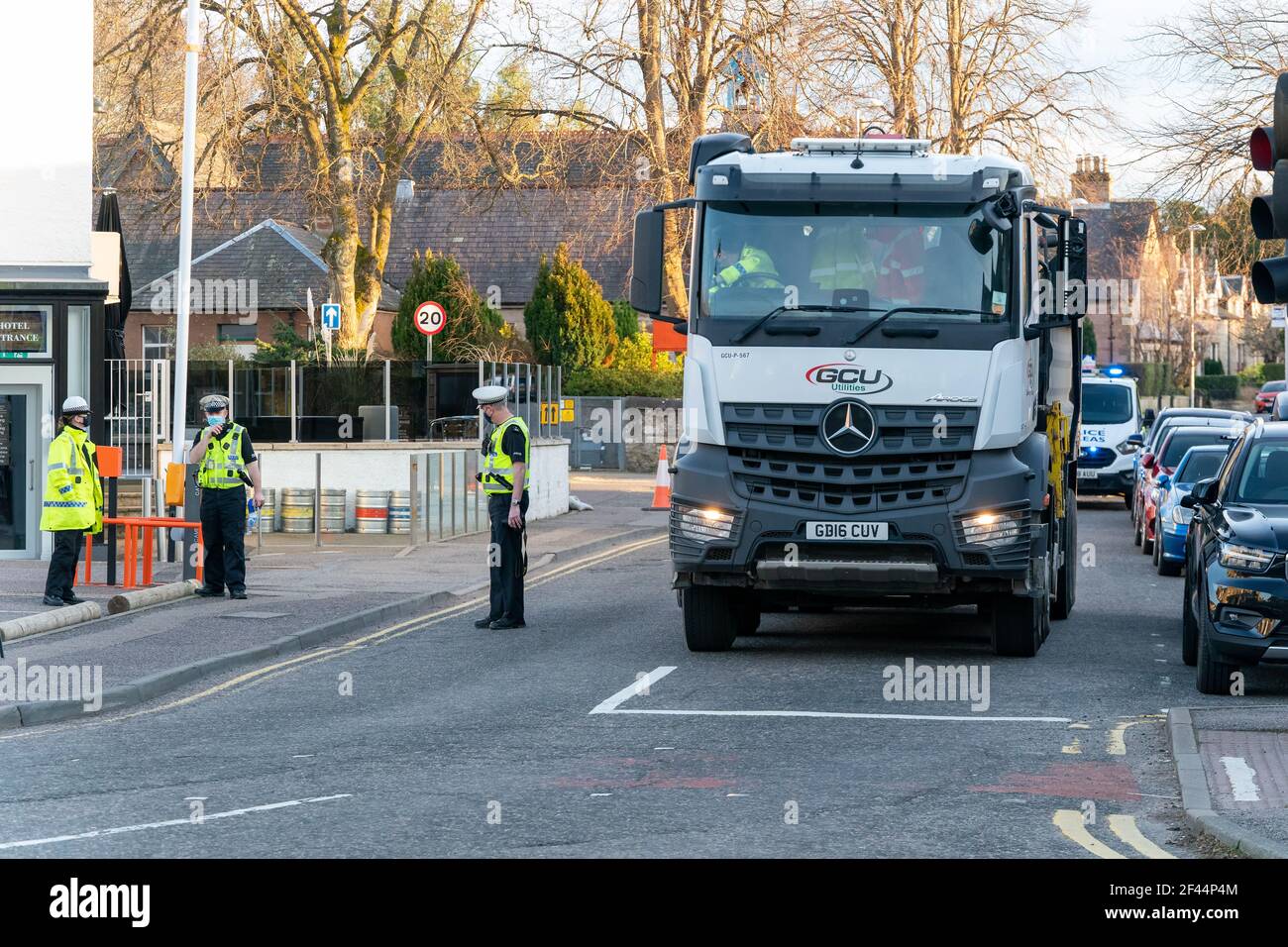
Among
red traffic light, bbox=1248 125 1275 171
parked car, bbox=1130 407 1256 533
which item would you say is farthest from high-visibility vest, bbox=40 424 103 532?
parked car, bbox=1130 407 1256 533

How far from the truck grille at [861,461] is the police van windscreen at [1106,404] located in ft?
63.4

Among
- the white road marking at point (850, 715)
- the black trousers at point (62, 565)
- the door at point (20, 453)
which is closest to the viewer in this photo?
the white road marking at point (850, 715)

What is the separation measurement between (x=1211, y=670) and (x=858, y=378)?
287cm

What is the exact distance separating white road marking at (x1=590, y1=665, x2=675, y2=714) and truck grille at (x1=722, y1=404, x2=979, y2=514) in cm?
131

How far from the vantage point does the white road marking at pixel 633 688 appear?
1120 cm

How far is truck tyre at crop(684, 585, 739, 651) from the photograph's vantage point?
1349cm

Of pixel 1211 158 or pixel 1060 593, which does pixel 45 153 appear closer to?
pixel 1060 593

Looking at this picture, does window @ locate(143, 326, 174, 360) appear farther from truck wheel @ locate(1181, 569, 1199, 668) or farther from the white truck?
truck wheel @ locate(1181, 569, 1199, 668)

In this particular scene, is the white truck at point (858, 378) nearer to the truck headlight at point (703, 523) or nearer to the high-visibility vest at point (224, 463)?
the truck headlight at point (703, 523)

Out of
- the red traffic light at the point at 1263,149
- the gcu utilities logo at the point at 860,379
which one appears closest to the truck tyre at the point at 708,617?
the gcu utilities logo at the point at 860,379

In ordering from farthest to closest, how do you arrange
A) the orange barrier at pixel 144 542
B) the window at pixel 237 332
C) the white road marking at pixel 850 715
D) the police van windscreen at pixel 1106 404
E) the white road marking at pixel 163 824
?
the window at pixel 237 332 < the police van windscreen at pixel 1106 404 < the orange barrier at pixel 144 542 < the white road marking at pixel 850 715 < the white road marking at pixel 163 824

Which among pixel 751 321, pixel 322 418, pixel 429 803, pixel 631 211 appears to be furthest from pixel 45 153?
pixel 631 211

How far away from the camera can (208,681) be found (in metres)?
12.9

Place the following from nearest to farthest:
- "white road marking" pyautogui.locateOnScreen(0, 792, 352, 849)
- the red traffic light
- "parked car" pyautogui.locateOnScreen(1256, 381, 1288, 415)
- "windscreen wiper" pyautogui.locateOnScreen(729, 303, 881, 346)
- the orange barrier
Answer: "white road marking" pyautogui.locateOnScreen(0, 792, 352, 849) → the red traffic light → "windscreen wiper" pyautogui.locateOnScreen(729, 303, 881, 346) → the orange barrier → "parked car" pyautogui.locateOnScreen(1256, 381, 1288, 415)
